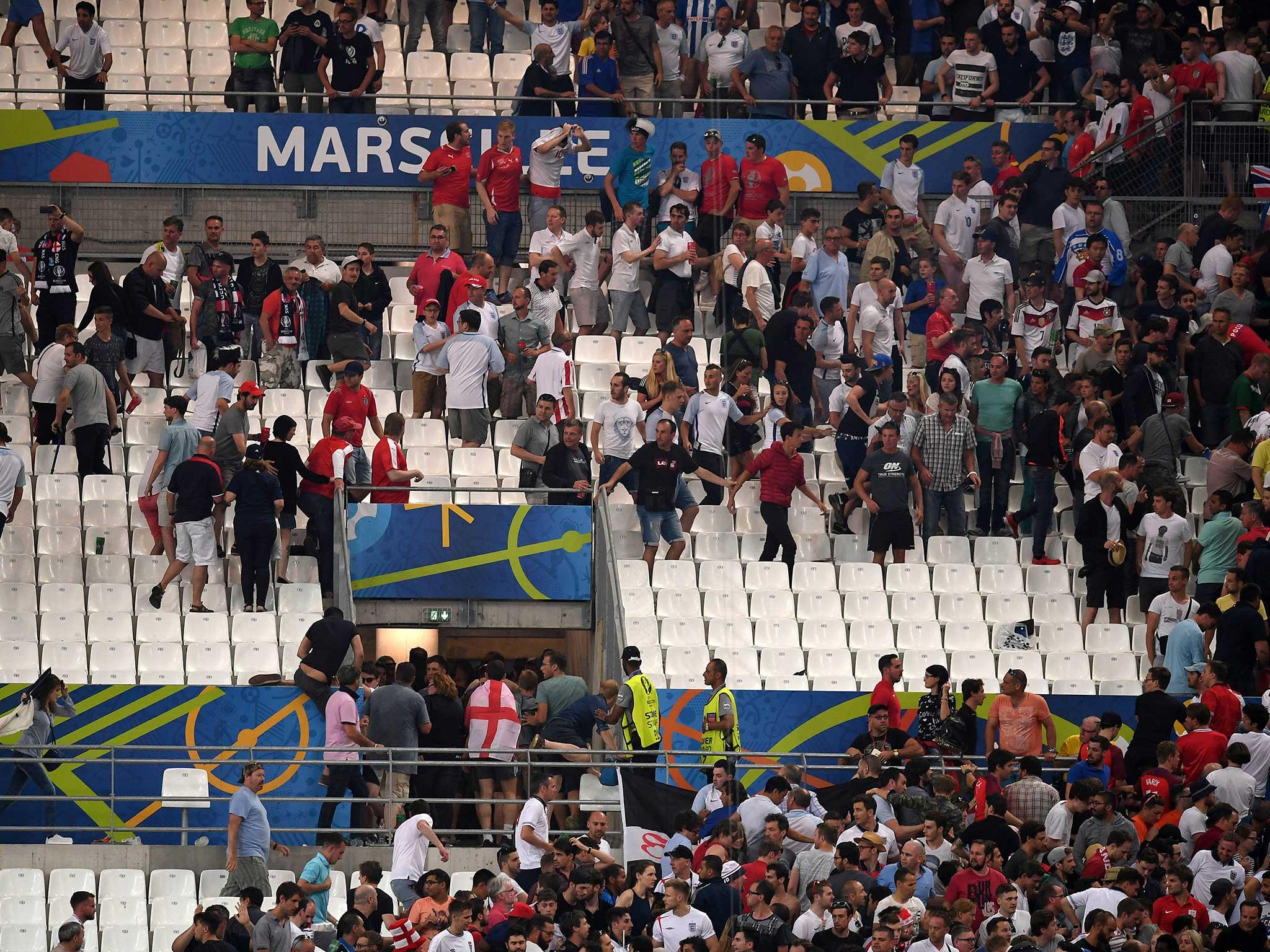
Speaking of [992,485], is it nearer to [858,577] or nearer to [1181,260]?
[858,577]

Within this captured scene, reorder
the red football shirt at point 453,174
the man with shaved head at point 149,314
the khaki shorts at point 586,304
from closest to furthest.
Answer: the man with shaved head at point 149,314 → the khaki shorts at point 586,304 → the red football shirt at point 453,174

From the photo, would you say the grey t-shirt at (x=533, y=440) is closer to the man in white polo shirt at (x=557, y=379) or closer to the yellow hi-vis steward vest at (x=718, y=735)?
the man in white polo shirt at (x=557, y=379)

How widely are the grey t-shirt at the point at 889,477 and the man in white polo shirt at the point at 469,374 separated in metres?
3.29

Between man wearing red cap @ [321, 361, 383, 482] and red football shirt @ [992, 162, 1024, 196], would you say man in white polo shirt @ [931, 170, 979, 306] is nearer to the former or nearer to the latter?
red football shirt @ [992, 162, 1024, 196]

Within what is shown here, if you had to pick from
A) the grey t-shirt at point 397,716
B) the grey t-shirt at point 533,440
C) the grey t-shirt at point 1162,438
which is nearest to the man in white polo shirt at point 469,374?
the grey t-shirt at point 533,440

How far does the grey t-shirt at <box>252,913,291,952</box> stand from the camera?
14.1 m

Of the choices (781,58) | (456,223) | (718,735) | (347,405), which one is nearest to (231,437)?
(347,405)

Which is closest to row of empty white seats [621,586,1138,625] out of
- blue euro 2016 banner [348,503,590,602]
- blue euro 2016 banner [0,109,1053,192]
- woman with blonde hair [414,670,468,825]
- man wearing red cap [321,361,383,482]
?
blue euro 2016 banner [348,503,590,602]

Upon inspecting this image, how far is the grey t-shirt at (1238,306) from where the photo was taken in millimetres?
21250

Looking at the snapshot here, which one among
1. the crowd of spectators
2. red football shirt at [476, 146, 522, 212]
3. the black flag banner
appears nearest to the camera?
the black flag banner

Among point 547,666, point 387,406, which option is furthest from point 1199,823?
point 387,406

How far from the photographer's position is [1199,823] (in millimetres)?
15906

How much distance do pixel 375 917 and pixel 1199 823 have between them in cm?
546

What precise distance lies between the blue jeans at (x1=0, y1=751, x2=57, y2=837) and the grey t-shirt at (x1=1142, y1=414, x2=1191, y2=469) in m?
9.36
